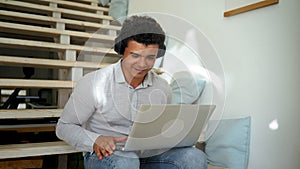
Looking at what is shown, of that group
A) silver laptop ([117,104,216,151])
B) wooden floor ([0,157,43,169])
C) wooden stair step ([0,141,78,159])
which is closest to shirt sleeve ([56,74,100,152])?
silver laptop ([117,104,216,151])

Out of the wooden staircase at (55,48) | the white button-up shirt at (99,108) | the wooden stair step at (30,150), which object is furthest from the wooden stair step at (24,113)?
the white button-up shirt at (99,108)

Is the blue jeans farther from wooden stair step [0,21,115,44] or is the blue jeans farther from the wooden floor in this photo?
wooden stair step [0,21,115,44]

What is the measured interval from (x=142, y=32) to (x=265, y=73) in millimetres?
655

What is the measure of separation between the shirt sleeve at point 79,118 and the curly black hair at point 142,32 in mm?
184

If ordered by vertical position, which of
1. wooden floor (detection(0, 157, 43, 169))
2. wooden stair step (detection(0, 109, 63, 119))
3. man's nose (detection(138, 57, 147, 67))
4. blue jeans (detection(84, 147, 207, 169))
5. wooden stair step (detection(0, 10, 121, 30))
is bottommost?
wooden floor (detection(0, 157, 43, 169))

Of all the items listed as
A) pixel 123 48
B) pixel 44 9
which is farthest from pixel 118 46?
pixel 44 9

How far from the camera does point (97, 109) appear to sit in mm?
997

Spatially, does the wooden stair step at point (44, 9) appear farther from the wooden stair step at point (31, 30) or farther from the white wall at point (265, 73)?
the white wall at point (265, 73)

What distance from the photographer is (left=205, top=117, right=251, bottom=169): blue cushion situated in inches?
49.5

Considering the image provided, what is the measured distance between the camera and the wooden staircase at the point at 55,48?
1.22 meters

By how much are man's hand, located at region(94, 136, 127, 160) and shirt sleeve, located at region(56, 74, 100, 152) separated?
0.08 ft

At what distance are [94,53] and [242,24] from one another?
759 mm

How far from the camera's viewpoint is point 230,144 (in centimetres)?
129

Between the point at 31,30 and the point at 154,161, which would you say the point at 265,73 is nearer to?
the point at 154,161
